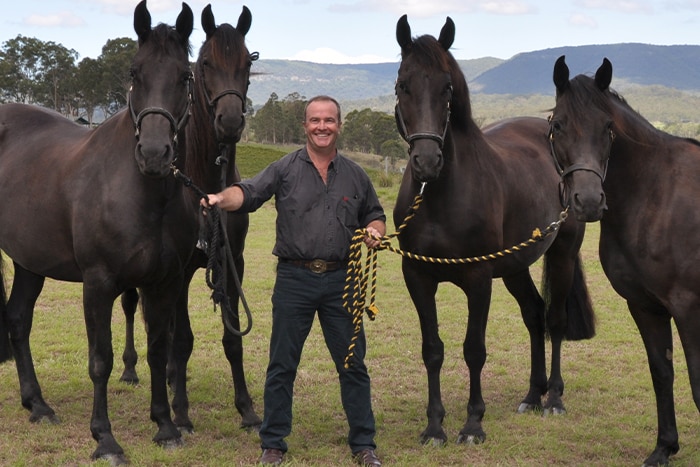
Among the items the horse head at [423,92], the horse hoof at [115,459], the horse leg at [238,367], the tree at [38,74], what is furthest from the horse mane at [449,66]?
the tree at [38,74]

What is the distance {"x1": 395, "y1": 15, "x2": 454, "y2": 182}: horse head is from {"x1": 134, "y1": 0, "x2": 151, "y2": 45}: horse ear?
1.47m

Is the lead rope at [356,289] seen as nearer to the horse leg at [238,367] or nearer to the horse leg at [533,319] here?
the horse leg at [238,367]

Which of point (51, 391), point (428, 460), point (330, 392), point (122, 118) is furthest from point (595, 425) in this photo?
point (51, 391)

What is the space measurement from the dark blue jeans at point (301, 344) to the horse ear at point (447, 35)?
5.27ft

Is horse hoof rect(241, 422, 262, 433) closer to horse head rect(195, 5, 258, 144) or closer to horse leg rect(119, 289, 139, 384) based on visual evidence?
horse leg rect(119, 289, 139, 384)

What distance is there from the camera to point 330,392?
18.6ft

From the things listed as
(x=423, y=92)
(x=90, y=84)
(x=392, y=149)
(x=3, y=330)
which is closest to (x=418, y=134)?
(x=423, y=92)

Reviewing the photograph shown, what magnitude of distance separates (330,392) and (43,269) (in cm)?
235

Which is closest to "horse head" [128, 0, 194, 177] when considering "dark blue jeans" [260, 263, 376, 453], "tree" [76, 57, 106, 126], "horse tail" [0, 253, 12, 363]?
"dark blue jeans" [260, 263, 376, 453]

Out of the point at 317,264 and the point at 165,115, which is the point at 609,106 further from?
the point at 165,115

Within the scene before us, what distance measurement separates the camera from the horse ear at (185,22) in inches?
161

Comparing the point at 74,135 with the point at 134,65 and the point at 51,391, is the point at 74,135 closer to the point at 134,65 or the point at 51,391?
the point at 134,65

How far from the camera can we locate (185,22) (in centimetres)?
412

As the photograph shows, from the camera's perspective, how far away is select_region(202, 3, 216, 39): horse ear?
4.58m
